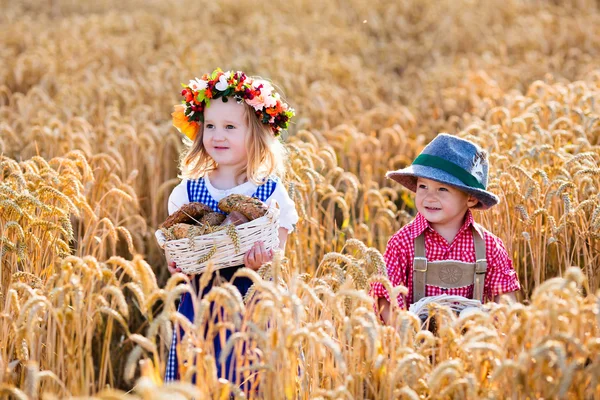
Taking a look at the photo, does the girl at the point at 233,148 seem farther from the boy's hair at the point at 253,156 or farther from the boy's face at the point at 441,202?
the boy's face at the point at 441,202

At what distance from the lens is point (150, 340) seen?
251 centimetres

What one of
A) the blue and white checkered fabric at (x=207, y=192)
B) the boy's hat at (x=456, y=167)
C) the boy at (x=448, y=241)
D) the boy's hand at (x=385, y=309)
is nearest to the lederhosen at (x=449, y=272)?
the boy at (x=448, y=241)

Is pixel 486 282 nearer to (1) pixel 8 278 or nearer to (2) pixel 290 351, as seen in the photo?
(2) pixel 290 351

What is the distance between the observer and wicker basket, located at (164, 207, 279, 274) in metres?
3.22

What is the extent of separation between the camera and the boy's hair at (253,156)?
12.1ft

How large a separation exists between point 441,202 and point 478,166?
242 mm

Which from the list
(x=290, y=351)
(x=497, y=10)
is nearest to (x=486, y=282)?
(x=290, y=351)

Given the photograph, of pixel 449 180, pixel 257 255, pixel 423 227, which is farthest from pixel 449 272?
pixel 257 255

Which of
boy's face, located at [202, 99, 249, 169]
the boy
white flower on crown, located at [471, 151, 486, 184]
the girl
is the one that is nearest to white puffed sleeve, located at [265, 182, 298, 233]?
the girl

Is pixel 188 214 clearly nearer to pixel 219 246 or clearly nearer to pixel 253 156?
pixel 219 246

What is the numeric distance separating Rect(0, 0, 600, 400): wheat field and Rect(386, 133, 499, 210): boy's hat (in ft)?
1.12

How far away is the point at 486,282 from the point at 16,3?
14.0 m

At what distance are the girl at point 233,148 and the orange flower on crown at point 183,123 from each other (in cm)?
2

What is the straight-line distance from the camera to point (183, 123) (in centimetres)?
387
